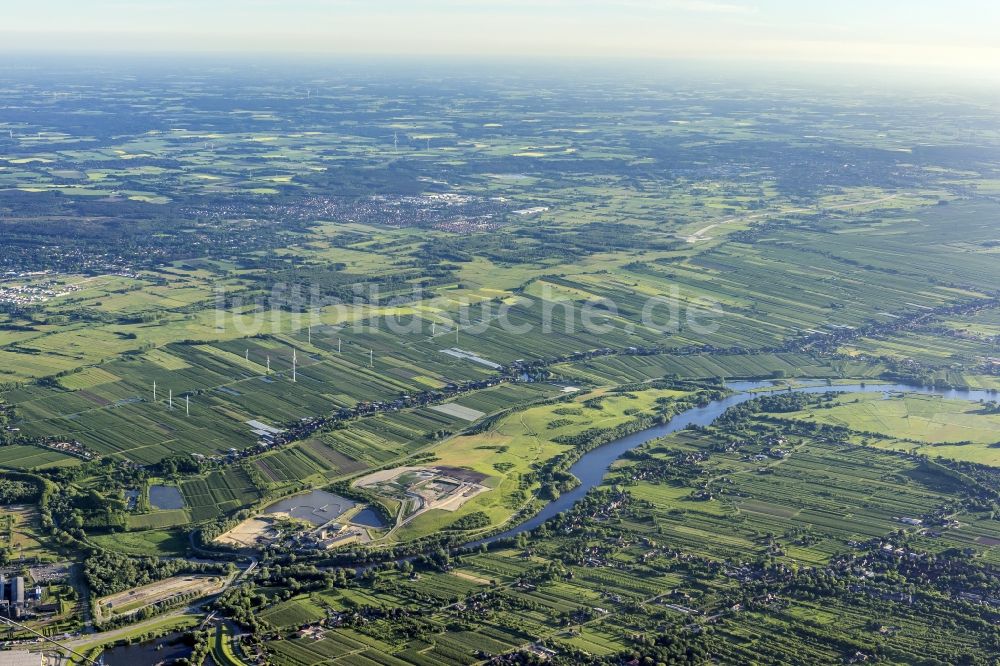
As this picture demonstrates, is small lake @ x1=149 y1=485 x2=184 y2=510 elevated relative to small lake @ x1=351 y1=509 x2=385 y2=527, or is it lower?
elevated

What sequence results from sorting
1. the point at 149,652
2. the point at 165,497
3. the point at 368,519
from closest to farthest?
1. the point at 149,652
2. the point at 368,519
3. the point at 165,497

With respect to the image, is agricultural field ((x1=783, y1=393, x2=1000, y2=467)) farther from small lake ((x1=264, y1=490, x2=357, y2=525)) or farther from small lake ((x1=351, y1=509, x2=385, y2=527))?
small lake ((x1=264, y1=490, x2=357, y2=525))

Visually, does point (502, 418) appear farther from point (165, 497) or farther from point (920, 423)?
point (920, 423)

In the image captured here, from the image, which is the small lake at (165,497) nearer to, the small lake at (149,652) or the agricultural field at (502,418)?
the agricultural field at (502,418)

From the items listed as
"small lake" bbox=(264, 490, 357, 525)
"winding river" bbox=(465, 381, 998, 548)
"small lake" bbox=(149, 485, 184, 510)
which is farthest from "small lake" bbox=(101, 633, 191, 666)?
"winding river" bbox=(465, 381, 998, 548)

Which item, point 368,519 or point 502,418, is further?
point 502,418

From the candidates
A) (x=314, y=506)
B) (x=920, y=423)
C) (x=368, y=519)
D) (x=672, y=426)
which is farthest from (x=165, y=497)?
(x=920, y=423)
